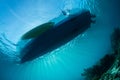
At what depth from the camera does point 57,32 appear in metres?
5.75

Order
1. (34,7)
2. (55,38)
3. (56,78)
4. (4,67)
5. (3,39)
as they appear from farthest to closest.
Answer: (56,78)
(4,67)
(3,39)
(34,7)
(55,38)

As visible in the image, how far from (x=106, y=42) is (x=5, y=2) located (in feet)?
31.8

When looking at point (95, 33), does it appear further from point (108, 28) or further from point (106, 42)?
point (106, 42)

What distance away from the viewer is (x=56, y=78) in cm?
2284

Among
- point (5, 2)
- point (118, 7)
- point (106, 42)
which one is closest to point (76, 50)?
point (106, 42)

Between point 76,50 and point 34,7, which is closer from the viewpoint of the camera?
point 34,7

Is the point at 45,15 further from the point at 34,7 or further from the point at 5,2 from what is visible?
the point at 5,2

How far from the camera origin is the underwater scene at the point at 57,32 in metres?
5.81

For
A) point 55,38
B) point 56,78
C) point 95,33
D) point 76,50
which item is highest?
point 56,78

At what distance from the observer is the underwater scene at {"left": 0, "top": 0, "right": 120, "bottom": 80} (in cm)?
581

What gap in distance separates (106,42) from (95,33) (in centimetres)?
304

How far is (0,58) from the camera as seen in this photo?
13.4 m

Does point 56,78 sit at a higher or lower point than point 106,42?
higher

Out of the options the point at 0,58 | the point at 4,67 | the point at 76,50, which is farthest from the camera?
the point at 76,50
